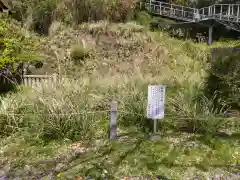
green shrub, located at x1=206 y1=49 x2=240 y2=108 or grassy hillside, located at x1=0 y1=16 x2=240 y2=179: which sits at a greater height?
green shrub, located at x1=206 y1=49 x2=240 y2=108

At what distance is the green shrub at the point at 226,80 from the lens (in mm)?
4293

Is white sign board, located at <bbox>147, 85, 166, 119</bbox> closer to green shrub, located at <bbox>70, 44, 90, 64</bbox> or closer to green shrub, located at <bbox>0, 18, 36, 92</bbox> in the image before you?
green shrub, located at <bbox>0, 18, 36, 92</bbox>

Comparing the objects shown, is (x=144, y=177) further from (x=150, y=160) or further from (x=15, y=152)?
(x=15, y=152)

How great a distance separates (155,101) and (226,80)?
1.75 m

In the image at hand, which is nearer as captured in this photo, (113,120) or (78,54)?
(113,120)

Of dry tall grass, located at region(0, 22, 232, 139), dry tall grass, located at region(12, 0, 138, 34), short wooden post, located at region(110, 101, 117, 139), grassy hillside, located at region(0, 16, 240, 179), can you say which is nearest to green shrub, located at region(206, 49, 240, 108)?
grassy hillside, located at region(0, 16, 240, 179)

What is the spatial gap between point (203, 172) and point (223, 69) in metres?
2.41

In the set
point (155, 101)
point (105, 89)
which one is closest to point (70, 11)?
point (105, 89)

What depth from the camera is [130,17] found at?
11258mm

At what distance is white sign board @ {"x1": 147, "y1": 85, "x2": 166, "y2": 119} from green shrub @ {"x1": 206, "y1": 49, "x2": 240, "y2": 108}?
5.28 feet

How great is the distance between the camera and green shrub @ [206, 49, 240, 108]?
4293 mm

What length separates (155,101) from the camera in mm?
3473

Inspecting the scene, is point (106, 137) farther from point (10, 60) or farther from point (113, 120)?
point (10, 60)

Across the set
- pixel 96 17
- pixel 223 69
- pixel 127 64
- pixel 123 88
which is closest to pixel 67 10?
pixel 96 17
